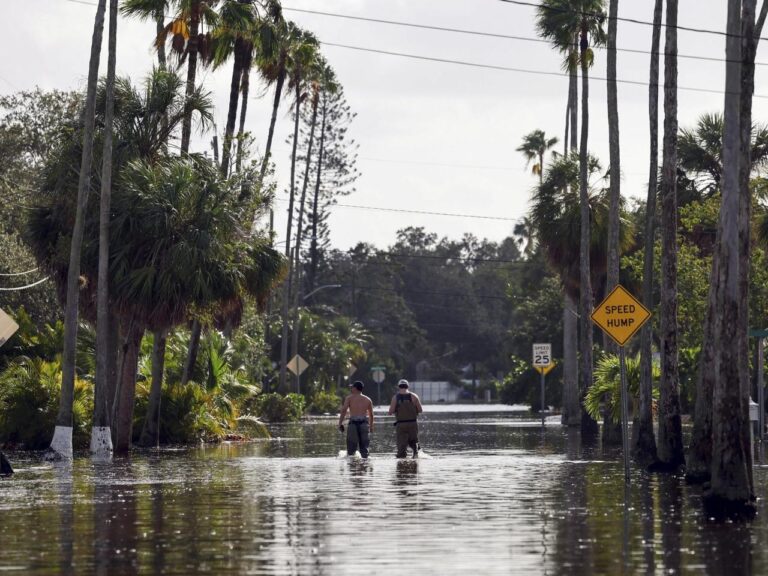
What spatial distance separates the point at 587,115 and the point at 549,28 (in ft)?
15.1

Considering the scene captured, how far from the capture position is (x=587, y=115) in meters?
49.9

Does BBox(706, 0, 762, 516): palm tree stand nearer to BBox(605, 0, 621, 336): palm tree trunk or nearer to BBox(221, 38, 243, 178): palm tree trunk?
BBox(605, 0, 621, 336): palm tree trunk

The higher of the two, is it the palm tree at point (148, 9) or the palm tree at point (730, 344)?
the palm tree at point (148, 9)

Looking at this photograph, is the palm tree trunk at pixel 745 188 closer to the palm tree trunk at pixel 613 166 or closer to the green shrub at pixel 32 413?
the palm tree trunk at pixel 613 166

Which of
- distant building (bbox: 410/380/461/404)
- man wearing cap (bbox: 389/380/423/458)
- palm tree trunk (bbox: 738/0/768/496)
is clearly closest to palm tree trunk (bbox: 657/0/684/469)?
man wearing cap (bbox: 389/380/423/458)

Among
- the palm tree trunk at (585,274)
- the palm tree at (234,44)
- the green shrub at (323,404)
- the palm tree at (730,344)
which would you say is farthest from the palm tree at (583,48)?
the green shrub at (323,404)

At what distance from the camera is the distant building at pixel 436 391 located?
472ft

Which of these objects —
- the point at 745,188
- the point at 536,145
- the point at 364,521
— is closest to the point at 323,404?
the point at 536,145

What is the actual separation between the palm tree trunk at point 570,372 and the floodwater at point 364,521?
26.1m

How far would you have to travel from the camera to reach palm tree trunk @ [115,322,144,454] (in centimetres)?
3562

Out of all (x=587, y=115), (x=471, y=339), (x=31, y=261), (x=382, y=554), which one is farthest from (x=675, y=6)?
(x=471, y=339)

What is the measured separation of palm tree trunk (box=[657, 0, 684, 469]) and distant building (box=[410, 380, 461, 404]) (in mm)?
115300

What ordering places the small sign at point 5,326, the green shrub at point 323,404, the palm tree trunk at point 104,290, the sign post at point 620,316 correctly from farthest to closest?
the green shrub at point 323,404 → the palm tree trunk at point 104,290 → the small sign at point 5,326 → the sign post at point 620,316

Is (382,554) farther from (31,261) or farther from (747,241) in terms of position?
(31,261)
